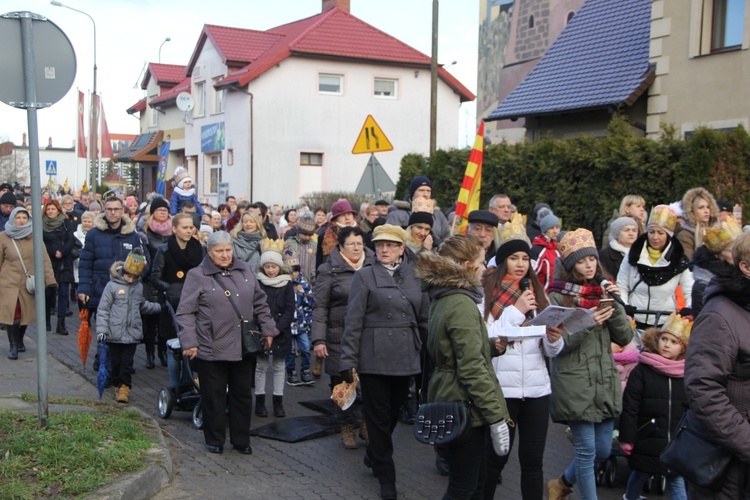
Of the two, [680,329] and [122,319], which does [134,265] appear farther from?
[680,329]

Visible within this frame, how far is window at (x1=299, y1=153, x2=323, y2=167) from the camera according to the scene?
35875mm

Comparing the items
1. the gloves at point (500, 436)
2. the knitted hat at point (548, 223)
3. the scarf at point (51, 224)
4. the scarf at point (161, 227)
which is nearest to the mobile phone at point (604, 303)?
the gloves at point (500, 436)

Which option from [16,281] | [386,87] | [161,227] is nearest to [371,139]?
[161,227]

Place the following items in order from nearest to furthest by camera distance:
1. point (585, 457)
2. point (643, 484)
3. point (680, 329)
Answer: point (585, 457) → point (680, 329) → point (643, 484)

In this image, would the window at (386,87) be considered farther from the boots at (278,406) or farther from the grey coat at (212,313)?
the grey coat at (212,313)

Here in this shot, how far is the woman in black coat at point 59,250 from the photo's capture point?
13344mm

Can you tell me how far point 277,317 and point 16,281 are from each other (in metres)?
4.35

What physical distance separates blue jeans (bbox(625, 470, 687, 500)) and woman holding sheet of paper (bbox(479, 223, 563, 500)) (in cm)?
88

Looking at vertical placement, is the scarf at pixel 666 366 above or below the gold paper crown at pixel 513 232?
below

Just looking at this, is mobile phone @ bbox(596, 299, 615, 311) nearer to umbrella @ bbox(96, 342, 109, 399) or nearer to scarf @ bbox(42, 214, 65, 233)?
umbrella @ bbox(96, 342, 109, 399)

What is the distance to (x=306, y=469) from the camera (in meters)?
6.84

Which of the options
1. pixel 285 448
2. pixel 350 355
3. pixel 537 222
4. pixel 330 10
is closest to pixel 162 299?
pixel 285 448

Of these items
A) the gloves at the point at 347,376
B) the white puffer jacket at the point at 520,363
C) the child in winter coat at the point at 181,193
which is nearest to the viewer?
the white puffer jacket at the point at 520,363

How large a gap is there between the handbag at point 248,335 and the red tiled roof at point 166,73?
1657 inches
